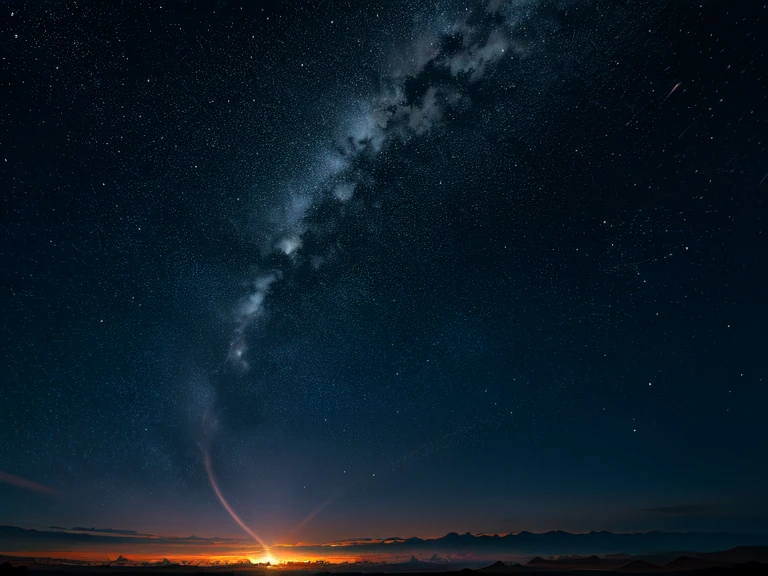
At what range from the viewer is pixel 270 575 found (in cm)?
15300

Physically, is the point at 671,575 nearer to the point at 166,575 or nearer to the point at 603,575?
the point at 603,575

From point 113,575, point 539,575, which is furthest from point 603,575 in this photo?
point 113,575

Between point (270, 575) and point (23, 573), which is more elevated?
point (23, 573)

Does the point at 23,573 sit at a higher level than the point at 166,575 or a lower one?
higher

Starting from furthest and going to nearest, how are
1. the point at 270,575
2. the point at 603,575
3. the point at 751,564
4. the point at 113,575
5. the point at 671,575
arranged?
the point at 270,575
the point at 113,575
the point at 603,575
the point at 671,575
the point at 751,564

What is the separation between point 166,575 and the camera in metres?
140

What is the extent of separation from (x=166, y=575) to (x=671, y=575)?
461ft

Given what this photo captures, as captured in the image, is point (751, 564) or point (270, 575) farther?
point (270, 575)

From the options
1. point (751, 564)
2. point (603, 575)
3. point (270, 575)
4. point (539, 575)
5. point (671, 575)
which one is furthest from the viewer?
point (270, 575)

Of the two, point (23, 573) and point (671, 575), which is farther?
point (671, 575)

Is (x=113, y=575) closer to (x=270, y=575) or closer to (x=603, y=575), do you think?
(x=270, y=575)

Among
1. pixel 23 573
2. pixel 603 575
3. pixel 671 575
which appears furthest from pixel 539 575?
pixel 23 573

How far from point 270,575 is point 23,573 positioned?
352 feet

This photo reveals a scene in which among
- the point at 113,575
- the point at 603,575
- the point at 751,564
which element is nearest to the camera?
the point at 751,564
